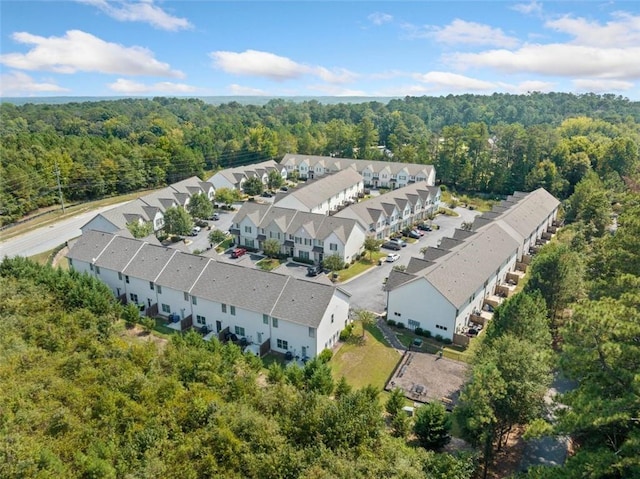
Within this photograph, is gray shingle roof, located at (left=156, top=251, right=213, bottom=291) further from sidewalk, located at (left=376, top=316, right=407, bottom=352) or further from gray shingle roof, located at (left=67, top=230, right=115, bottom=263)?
sidewalk, located at (left=376, top=316, right=407, bottom=352)

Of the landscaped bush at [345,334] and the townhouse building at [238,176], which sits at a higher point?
the townhouse building at [238,176]

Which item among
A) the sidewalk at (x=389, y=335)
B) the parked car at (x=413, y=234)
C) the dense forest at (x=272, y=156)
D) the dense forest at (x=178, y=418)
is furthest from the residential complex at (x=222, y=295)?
the dense forest at (x=272, y=156)

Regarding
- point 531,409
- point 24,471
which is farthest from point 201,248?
point 531,409

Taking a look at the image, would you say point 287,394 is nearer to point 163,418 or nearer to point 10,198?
point 163,418

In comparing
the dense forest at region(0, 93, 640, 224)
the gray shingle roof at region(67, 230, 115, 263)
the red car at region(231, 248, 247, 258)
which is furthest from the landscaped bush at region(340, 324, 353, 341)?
the dense forest at region(0, 93, 640, 224)

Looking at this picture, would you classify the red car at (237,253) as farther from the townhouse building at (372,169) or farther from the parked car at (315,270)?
the townhouse building at (372,169)

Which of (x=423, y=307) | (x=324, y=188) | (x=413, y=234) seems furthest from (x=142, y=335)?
(x=324, y=188)
